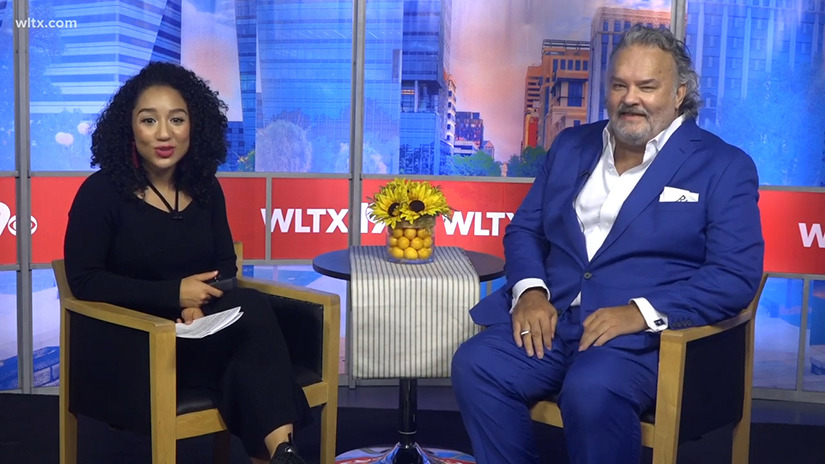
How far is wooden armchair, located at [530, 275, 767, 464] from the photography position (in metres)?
2.48

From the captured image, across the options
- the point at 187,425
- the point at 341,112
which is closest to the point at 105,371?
the point at 187,425

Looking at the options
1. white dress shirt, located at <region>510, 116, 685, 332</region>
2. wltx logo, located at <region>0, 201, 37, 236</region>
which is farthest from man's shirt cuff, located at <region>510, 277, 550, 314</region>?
wltx logo, located at <region>0, 201, 37, 236</region>

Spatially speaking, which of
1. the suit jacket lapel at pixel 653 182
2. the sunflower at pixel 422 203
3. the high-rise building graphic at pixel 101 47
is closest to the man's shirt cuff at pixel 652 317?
the suit jacket lapel at pixel 653 182

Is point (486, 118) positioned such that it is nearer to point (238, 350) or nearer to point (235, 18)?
point (235, 18)

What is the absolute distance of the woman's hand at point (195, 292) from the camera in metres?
2.77

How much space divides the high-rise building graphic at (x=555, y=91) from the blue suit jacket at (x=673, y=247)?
4.75 ft

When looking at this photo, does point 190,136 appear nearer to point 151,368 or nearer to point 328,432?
point 151,368

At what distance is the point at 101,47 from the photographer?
4180mm

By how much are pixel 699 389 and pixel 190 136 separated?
169cm

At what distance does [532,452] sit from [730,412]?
0.59 metres

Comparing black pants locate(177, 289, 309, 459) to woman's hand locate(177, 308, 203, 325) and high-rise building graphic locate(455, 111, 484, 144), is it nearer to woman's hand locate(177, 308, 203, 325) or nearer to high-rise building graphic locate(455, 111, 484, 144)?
woman's hand locate(177, 308, 203, 325)

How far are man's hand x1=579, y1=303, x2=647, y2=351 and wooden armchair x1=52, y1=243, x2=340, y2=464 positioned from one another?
2.46ft

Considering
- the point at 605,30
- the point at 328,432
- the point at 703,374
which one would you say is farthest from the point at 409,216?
the point at 605,30

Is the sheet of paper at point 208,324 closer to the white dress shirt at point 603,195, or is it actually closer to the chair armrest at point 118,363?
the chair armrest at point 118,363
